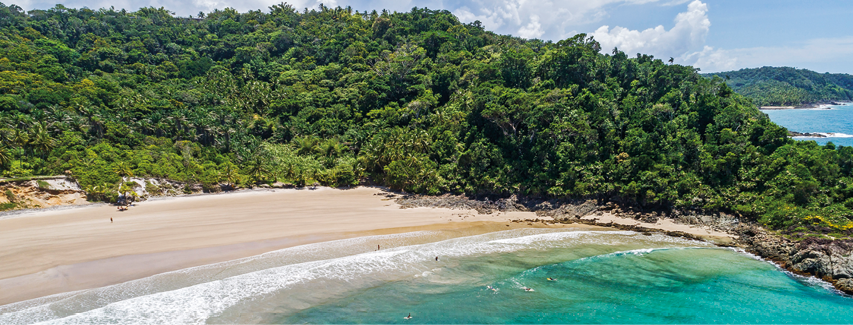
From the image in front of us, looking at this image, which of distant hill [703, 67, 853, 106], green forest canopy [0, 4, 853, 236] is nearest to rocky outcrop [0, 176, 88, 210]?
green forest canopy [0, 4, 853, 236]

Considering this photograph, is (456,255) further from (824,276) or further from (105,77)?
(105,77)

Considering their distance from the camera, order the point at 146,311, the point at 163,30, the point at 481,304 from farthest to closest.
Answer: the point at 163,30, the point at 481,304, the point at 146,311

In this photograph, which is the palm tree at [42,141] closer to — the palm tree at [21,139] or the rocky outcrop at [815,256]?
the palm tree at [21,139]

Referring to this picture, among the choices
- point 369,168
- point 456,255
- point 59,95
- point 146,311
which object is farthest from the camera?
point 59,95

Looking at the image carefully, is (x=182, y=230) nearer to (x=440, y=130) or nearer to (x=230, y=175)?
(x=230, y=175)

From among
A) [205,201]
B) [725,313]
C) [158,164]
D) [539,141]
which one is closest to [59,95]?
[158,164]

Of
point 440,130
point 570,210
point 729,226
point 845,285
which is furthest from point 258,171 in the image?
point 845,285

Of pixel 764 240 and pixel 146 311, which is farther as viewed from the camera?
pixel 764 240
